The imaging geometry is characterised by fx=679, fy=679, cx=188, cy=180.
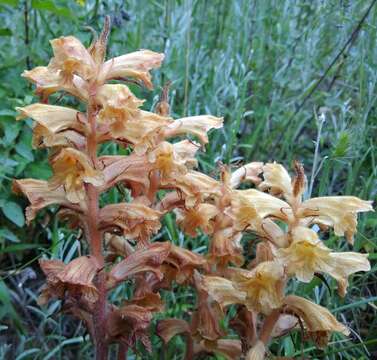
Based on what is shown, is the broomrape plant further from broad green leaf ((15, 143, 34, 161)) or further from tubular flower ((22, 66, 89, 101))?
broad green leaf ((15, 143, 34, 161))

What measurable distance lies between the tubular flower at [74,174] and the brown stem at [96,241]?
50mm

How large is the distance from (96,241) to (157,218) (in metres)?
0.19

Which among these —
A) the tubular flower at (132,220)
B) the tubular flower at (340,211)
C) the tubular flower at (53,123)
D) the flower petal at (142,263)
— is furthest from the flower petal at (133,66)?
the tubular flower at (340,211)

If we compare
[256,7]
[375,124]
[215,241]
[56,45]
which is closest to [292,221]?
[215,241]

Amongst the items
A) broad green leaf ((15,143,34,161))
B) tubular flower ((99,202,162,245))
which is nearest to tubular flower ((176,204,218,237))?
tubular flower ((99,202,162,245))

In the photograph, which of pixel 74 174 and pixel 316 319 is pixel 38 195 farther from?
pixel 316 319

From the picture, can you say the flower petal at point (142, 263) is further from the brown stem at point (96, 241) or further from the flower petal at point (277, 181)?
the flower petal at point (277, 181)

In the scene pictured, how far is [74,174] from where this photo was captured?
1.71m

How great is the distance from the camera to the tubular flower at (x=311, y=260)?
1.63m

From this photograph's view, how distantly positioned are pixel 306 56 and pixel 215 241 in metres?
1.72

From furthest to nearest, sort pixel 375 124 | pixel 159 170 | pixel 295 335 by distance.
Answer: pixel 375 124 < pixel 295 335 < pixel 159 170

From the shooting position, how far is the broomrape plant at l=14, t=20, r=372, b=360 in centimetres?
169

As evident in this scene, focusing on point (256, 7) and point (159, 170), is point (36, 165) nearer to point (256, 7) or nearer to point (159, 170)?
point (159, 170)

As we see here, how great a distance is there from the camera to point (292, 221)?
1.75 meters
